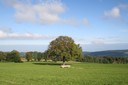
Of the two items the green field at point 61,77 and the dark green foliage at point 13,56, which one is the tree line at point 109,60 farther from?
the green field at point 61,77

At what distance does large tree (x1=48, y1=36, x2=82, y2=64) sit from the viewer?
96438 mm

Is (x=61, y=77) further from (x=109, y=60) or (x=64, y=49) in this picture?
(x=109, y=60)

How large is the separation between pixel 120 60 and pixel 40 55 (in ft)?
188

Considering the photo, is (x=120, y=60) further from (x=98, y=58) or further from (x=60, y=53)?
(x=60, y=53)

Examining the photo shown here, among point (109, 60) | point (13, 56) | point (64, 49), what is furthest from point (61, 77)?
point (13, 56)

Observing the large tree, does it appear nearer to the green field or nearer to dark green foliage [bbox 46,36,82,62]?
dark green foliage [bbox 46,36,82,62]

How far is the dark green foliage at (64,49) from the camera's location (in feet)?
316

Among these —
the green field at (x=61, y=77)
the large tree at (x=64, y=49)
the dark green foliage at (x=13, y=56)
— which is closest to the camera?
the green field at (x=61, y=77)

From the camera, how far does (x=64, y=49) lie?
96938mm

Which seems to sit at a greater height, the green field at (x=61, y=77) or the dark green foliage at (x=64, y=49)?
the dark green foliage at (x=64, y=49)

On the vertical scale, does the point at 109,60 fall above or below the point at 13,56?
below

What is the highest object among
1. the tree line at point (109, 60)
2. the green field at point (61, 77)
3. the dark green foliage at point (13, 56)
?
the dark green foliage at point (13, 56)

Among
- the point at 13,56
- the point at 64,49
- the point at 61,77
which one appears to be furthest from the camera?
the point at 13,56

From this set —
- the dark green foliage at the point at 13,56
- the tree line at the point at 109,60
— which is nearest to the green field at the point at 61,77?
the dark green foliage at the point at 13,56
